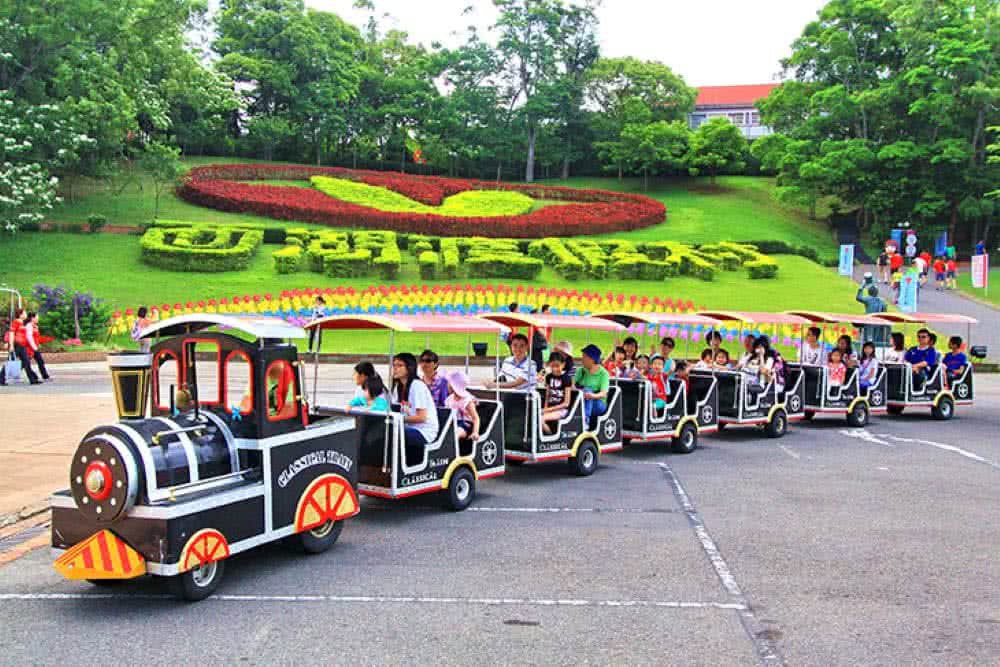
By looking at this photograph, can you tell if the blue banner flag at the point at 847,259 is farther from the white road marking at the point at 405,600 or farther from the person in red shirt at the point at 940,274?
the white road marking at the point at 405,600

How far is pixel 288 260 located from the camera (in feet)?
103

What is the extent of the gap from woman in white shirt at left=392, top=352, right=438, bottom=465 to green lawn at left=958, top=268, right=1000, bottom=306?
31.5 meters

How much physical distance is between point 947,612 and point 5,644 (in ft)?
20.4

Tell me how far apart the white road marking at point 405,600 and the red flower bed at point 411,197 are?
108 ft

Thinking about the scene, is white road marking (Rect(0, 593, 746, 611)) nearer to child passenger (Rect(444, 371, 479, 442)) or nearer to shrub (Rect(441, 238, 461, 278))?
child passenger (Rect(444, 371, 479, 442))

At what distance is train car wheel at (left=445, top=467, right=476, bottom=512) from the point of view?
28.9 feet

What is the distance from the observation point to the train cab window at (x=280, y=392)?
676cm

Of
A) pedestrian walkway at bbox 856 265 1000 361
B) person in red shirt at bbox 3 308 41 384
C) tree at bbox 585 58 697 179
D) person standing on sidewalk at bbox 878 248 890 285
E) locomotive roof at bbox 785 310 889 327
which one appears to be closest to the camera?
locomotive roof at bbox 785 310 889 327

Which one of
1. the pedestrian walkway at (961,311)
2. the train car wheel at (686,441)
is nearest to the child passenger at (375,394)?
the train car wheel at (686,441)

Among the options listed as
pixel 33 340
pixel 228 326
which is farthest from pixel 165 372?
pixel 33 340

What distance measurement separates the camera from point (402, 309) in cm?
2598

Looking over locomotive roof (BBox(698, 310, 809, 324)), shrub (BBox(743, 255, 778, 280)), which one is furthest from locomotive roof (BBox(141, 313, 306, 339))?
shrub (BBox(743, 255, 778, 280))

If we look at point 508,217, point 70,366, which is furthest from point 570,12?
point 70,366

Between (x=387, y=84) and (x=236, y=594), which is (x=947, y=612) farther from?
(x=387, y=84)
